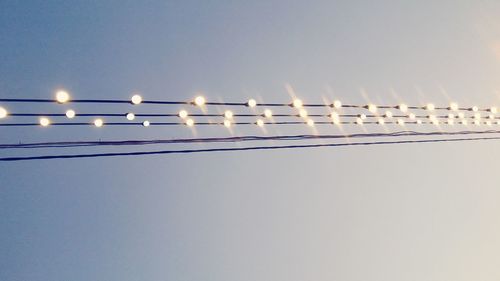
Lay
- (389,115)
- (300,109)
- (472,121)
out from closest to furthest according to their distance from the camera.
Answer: (300,109)
(389,115)
(472,121)

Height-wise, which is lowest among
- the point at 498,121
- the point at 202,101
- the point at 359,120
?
the point at 498,121

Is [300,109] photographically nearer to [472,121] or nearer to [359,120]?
[359,120]

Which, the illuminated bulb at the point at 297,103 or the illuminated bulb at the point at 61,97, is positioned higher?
the illuminated bulb at the point at 61,97

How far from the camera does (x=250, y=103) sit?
5.98 meters

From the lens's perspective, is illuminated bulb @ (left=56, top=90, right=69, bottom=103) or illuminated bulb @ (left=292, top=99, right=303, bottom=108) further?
illuminated bulb @ (left=292, top=99, right=303, bottom=108)

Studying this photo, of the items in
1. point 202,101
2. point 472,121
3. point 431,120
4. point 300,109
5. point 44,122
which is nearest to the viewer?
point 44,122

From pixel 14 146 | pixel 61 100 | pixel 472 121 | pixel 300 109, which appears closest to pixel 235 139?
pixel 300 109

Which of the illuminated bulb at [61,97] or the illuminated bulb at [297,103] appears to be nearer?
the illuminated bulb at [61,97]

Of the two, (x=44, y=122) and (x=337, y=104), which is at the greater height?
(x=44, y=122)

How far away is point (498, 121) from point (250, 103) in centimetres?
530

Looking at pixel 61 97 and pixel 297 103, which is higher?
pixel 61 97

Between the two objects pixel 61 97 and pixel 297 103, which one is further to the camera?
pixel 297 103

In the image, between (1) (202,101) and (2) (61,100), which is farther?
(1) (202,101)

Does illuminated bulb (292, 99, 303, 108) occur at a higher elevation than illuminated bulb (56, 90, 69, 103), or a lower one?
lower
